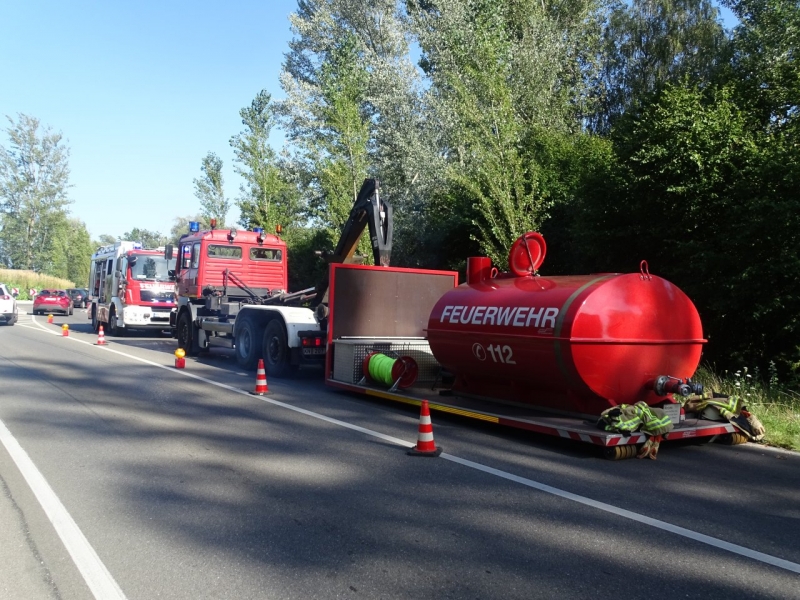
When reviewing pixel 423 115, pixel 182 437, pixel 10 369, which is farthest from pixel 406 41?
pixel 182 437

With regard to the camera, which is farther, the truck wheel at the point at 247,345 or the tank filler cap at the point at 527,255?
the truck wheel at the point at 247,345

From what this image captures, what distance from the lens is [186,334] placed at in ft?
62.6

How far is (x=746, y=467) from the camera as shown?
25.3 ft

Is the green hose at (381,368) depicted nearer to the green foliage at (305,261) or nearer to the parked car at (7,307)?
the green foliage at (305,261)

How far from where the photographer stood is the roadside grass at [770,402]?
906 cm

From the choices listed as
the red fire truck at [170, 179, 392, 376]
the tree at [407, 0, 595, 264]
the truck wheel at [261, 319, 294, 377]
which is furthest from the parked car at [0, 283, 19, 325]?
the truck wheel at [261, 319, 294, 377]

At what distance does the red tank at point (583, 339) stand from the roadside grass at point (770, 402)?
1358mm

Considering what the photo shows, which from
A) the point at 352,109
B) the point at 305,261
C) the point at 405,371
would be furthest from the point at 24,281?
the point at 405,371

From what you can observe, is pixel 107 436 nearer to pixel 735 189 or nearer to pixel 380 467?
pixel 380 467

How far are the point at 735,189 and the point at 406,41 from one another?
74.6ft

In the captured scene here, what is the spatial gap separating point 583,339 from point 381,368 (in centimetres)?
384

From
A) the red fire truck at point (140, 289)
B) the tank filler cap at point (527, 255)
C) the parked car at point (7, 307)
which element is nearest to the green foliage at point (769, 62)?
the tank filler cap at point (527, 255)

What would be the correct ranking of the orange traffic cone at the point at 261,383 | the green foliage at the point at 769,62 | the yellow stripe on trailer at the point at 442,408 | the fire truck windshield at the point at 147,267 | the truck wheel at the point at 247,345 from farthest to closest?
the fire truck windshield at the point at 147,267, the truck wheel at the point at 247,345, the green foliage at the point at 769,62, the orange traffic cone at the point at 261,383, the yellow stripe on trailer at the point at 442,408

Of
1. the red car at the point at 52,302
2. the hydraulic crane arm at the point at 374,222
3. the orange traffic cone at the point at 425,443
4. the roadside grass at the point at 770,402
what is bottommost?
the orange traffic cone at the point at 425,443
